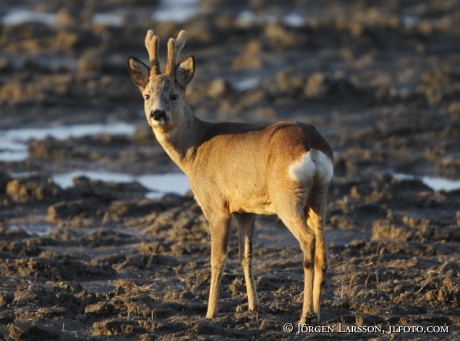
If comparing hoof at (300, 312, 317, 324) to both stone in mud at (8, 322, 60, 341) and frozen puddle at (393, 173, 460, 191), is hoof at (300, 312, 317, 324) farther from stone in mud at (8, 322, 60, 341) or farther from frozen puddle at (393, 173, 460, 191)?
frozen puddle at (393, 173, 460, 191)

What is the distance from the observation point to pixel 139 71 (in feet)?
34.1

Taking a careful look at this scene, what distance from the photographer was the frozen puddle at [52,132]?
19438mm

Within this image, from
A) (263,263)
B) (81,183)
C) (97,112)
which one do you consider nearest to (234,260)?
(263,263)

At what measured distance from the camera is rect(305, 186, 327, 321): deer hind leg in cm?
883

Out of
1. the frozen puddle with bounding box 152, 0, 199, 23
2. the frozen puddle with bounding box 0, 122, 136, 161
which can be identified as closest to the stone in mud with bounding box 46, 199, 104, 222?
the frozen puddle with bounding box 0, 122, 136, 161

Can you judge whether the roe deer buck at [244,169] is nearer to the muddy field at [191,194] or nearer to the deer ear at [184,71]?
the deer ear at [184,71]

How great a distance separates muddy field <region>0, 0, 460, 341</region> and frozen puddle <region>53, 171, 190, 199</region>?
0.68 feet

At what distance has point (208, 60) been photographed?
27328 mm

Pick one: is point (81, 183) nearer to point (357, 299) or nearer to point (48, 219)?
point (48, 219)

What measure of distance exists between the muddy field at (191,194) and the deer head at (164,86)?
1.95m

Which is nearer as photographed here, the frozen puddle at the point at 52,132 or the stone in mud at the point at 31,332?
the stone in mud at the point at 31,332

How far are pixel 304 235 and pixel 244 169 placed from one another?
1.08 meters

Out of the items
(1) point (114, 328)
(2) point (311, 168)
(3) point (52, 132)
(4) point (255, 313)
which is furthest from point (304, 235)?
(3) point (52, 132)

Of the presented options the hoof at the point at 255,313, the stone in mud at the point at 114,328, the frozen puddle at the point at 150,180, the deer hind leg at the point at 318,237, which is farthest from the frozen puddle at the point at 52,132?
the deer hind leg at the point at 318,237
